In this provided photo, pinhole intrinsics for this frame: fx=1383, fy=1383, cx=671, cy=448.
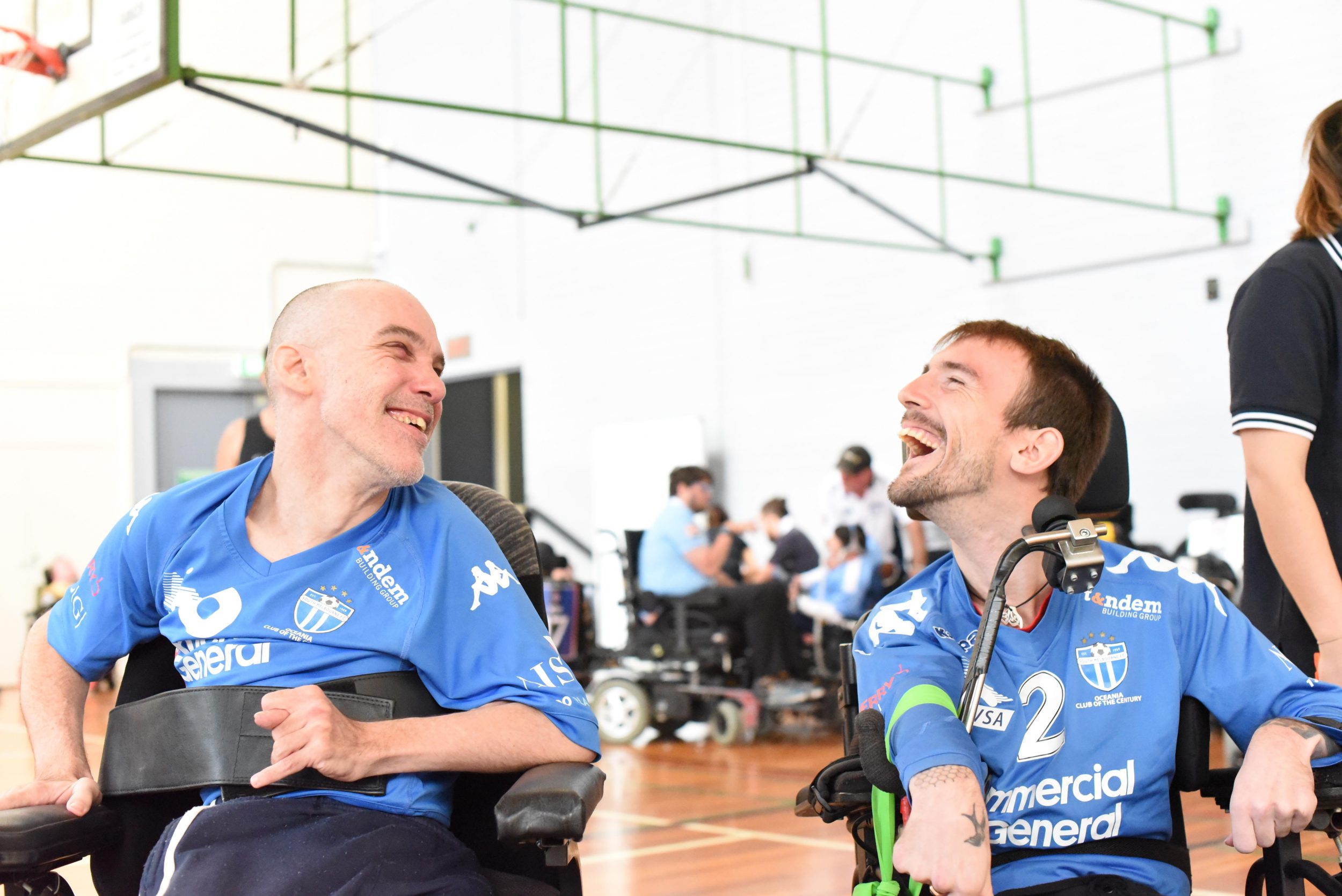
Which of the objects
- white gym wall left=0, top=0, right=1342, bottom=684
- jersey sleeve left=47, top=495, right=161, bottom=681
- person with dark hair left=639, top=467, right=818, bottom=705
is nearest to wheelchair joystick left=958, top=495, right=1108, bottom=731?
jersey sleeve left=47, top=495, right=161, bottom=681

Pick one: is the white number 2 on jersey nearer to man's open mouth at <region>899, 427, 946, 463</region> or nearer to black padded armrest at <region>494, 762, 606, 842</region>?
man's open mouth at <region>899, 427, 946, 463</region>

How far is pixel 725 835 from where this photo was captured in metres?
4.10

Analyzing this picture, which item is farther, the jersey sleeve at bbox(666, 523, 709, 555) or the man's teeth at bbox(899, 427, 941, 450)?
the jersey sleeve at bbox(666, 523, 709, 555)

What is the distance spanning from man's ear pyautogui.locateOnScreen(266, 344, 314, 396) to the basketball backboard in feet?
13.7

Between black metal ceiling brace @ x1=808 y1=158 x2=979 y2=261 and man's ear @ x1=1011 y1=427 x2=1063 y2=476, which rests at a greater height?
black metal ceiling brace @ x1=808 y1=158 x2=979 y2=261

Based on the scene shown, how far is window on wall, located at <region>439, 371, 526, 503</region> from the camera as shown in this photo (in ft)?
40.9

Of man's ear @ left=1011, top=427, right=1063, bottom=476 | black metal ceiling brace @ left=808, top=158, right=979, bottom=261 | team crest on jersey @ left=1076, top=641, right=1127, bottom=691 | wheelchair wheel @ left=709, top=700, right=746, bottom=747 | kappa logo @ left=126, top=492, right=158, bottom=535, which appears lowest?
wheelchair wheel @ left=709, top=700, right=746, bottom=747

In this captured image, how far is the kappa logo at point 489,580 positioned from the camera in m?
1.59

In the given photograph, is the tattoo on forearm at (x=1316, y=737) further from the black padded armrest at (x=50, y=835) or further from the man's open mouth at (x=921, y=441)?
the black padded armrest at (x=50, y=835)

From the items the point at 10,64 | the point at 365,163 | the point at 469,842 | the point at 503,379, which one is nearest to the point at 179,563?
the point at 469,842

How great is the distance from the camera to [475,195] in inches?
488

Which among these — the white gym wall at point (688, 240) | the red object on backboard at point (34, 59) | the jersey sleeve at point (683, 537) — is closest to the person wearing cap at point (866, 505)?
the jersey sleeve at point (683, 537)

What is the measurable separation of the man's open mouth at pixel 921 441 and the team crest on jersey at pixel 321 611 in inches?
25.8

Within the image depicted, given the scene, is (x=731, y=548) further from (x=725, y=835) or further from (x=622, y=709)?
(x=725, y=835)
